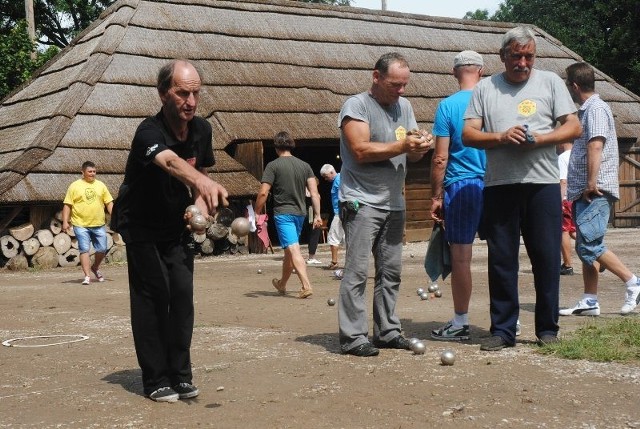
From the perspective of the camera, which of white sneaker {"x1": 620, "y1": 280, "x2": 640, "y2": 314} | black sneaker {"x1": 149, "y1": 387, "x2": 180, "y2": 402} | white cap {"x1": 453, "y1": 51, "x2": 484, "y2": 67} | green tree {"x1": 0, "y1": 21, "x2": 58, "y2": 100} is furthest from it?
green tree {"x1": 0, "y1": 21, "x2": 58, "y2": 100}

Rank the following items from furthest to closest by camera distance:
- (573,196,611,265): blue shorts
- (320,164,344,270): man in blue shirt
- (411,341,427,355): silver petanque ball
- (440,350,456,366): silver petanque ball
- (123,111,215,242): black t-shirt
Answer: (320,164,344,270): man in blue shirt, (573,196,611,265): blue shorts, (411,341,427,355): silver petanque ball, (440,350,456,366): silver petanque ball, (123,111,215,242): black t-shirt

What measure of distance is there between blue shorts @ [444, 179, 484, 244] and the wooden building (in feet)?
38.5

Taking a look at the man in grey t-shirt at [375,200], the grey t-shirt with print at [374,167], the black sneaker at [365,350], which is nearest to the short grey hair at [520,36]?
the man in grey t-shirt at [375,200]

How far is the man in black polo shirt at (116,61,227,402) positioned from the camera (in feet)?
17.8

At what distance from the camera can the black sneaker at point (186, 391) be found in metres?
5.43

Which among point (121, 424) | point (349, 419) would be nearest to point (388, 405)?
point (349, 419)

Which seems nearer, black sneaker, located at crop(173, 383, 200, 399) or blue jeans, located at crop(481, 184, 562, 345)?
black sneaker, located at crop(173, 383, 200, 399)

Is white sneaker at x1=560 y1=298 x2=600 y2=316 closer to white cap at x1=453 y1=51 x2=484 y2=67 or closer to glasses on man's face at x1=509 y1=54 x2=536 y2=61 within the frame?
white cap at x1=453 y1=51 x2=484 y2=67

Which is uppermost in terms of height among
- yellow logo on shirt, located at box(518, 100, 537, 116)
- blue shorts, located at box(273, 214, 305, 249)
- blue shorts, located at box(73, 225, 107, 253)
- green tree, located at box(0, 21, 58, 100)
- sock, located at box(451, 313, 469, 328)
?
green tree, located at box(0, 21, 58, 100)

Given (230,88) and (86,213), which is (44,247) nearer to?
(86,213)

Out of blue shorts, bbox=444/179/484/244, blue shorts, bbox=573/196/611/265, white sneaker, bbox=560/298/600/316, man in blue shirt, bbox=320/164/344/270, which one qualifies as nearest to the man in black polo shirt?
blue shorts, bbox=444/179/484/244

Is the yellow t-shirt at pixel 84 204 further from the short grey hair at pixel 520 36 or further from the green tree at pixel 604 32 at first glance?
the green tree at pixel 604 32

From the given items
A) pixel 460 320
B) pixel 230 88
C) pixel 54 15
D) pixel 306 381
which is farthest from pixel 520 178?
pixel 54 15

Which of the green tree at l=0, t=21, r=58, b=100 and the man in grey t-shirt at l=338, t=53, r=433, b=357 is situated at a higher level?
the green tree at l=0, t=21, r=58, b=100
